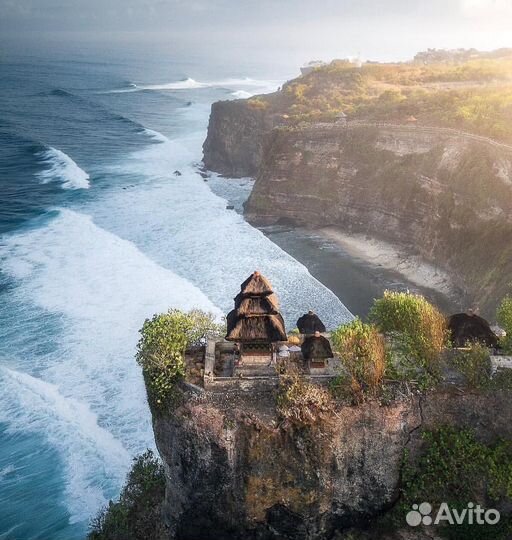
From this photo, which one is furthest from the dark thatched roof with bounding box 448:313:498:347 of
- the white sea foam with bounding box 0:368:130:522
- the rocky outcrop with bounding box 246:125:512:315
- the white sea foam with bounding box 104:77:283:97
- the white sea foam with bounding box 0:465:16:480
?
the white sea foam with bounding box 104:77:283:97

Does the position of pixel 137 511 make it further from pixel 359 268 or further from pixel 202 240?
pixel 202 240

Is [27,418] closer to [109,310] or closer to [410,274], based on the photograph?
[109,310]

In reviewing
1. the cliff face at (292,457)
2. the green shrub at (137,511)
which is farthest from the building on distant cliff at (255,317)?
the green shrub at (137,511)

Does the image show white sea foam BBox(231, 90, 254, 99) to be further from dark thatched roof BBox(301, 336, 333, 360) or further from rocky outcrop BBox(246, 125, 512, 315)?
dark thatched roof BBox(301, 336, 333, 360)

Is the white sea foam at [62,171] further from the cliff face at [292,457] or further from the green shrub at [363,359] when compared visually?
the green shrub at [363,359]

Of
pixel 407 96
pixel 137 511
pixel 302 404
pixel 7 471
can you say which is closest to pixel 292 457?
pixel 302 404

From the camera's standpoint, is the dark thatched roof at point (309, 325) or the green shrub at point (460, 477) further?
the dark thatched roof at point (309, 325)

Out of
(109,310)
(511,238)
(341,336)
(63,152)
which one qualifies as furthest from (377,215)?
(63,152)
